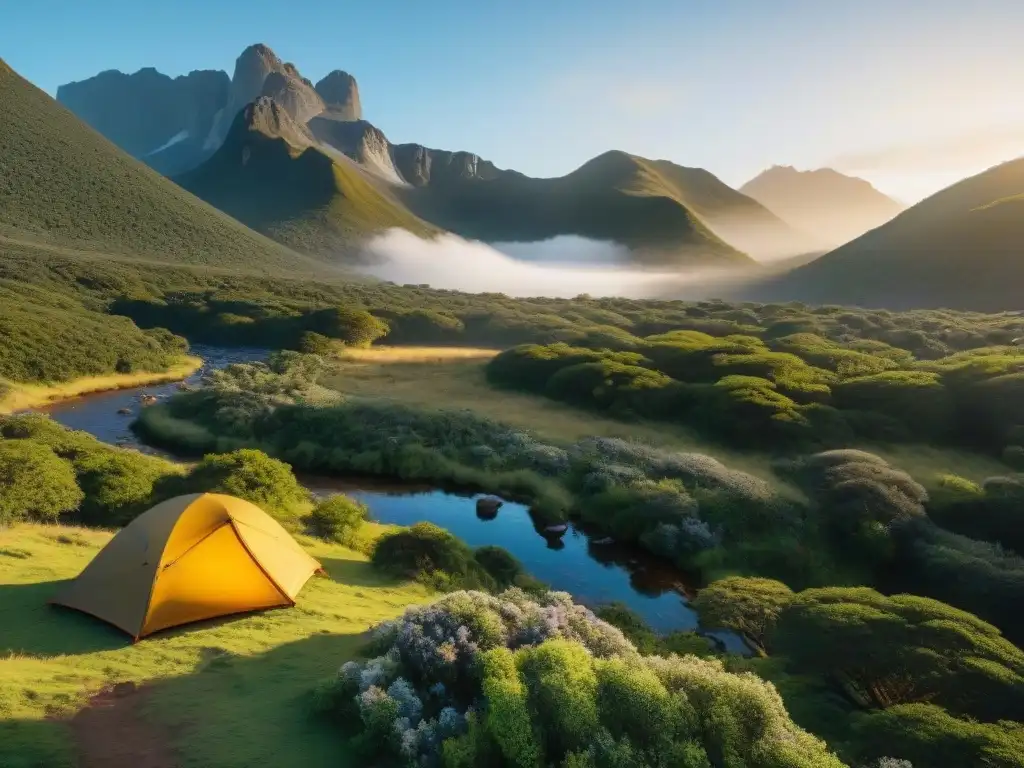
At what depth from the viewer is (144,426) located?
122ft

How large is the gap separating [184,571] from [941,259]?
171379 mm

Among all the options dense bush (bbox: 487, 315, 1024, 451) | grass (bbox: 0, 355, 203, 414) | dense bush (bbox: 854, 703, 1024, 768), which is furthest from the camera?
grass (bbox: 0, 355, 203, 414)

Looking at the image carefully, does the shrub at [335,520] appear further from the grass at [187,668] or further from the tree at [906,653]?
the tree at [906,653]

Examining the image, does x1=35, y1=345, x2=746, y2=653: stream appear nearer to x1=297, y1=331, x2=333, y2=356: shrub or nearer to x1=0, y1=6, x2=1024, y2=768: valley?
x1=0, y1=6, x2=1024, y2=768: valley

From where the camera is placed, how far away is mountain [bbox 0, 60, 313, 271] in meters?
113

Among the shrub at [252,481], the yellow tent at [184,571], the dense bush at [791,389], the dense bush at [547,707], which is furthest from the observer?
the dense bush at [791,389]

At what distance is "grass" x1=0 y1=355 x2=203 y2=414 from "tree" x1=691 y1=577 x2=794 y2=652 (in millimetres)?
39153

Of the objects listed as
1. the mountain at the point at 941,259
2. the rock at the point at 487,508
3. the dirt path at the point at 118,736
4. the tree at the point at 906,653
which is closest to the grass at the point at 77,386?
the rock at the point at 487,508

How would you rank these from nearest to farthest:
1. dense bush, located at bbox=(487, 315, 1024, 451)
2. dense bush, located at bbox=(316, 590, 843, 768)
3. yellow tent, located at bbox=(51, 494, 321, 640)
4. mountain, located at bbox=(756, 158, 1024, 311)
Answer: dense bush, located at bbox=(316, 590, 843, 768), yellow tent, located at bbox=(51, 494, 321, 640), dense bush, located at bbox=(487, 315, 1024, 451), mountain, located at bbox=(756, 158, 1024, 311)

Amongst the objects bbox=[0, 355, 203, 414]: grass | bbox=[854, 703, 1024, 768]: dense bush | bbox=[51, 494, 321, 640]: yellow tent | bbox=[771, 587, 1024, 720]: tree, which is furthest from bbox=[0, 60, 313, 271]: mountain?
bbox=[854, 703, 1024, 768]: dense bush

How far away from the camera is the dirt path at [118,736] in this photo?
9.06m

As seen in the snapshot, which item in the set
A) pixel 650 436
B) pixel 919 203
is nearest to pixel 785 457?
pixel 650 436

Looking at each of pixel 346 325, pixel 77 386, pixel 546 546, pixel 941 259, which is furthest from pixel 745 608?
pixel 941 259

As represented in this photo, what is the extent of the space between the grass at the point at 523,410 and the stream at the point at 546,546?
9.35m
